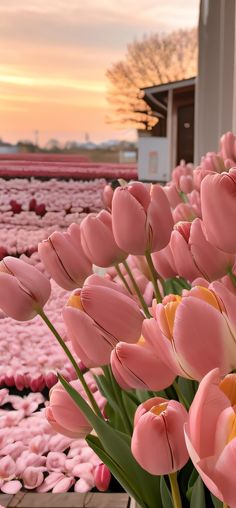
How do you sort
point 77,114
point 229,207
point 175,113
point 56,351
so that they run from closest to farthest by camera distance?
point 229,207 → point 56,351 → point 175,113 → point 77,114

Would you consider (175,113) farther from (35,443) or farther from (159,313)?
(159,313)

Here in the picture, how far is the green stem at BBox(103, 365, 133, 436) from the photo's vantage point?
1.60ft

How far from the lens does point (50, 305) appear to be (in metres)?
2.82

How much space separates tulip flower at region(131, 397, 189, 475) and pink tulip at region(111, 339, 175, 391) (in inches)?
1.2

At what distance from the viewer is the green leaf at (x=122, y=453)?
1.31ft

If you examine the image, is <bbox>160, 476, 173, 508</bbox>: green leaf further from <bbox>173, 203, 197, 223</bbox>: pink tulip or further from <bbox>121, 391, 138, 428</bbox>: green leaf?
<bbox>173, 203, 197, 223</bbox>: pink tulip

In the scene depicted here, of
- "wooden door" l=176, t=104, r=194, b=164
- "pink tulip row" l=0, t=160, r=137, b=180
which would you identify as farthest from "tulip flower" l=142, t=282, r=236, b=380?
"pink tulip row" l=0, t=160, r=137, b=180

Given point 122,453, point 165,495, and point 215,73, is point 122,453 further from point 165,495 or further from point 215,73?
point 215,73

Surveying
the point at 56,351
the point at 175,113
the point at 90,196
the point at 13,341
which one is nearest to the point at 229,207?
the point at 56,351

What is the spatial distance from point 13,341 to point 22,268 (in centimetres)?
197

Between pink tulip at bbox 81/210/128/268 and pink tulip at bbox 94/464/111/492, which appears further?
pink tulip at bbox 94/464/111/492

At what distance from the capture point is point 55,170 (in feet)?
27.8

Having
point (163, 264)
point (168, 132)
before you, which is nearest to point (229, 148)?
point (163, 264)

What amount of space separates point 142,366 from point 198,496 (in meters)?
0.11
